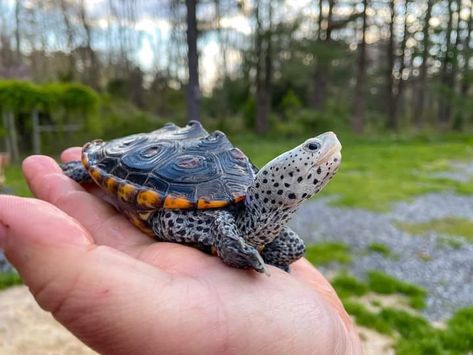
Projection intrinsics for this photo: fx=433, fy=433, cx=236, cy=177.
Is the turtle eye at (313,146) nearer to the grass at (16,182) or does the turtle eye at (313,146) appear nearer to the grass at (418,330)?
the grass at (418,330)

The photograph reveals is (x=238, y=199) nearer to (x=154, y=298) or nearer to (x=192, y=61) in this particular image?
(x=154, y=298)

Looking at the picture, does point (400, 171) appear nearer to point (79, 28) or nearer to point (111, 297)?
point (111, 297)

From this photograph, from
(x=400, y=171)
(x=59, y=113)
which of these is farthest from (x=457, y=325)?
(x=59, y=113)

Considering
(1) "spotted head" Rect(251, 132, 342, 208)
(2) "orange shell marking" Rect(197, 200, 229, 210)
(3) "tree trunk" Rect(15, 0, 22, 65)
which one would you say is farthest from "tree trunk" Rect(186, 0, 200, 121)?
(3) "tree trunk" Rect(15, 0, 22, 65)

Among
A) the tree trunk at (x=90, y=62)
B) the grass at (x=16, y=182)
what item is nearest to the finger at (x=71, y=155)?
the grass at (x=16, y=182)

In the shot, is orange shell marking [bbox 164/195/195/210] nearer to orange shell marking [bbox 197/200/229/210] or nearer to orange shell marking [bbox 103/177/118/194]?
orange shell marking [bbox 197/200/229/210]
